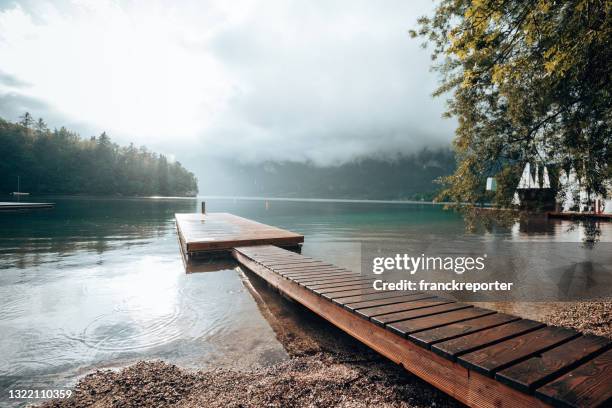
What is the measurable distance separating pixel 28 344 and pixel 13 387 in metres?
1.39

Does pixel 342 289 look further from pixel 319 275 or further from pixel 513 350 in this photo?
pixel 513 350

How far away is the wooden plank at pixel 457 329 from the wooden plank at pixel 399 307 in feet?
2.27

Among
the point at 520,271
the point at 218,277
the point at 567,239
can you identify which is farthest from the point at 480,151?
the point at 567,239

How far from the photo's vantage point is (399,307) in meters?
4.26

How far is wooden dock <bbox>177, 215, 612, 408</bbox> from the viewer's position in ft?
7.72

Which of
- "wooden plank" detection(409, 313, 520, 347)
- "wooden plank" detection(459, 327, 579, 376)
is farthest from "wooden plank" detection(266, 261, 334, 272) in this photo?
"wooden plank" detection(459, 327, 579, 376)

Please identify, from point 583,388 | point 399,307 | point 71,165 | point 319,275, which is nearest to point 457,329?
point 399,307

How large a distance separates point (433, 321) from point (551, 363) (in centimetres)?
124

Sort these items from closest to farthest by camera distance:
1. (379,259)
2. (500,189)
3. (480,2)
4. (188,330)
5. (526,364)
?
(526,364), (480,2), (188,330), (500,189), (379,259)

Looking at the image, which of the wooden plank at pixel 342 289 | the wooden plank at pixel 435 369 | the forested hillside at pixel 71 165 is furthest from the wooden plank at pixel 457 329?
the forested hillside at pixel 71 165

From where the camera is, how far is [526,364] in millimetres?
2627

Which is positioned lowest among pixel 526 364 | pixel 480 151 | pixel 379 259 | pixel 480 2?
pixel 379 259

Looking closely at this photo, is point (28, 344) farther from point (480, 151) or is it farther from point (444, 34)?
point (444, 34)

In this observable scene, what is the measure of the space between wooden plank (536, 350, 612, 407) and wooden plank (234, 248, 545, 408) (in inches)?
5.2
